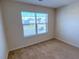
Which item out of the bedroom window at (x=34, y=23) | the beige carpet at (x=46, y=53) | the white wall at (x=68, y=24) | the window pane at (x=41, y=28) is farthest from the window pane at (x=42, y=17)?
the beige carpet at (x=46, y=53)

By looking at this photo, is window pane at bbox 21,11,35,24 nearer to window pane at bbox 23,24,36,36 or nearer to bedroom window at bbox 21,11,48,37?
bedroom window at bbox 21,11,48,37

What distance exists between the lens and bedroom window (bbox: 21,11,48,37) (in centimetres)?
332

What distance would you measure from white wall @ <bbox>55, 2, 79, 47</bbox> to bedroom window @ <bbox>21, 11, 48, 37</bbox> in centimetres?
89

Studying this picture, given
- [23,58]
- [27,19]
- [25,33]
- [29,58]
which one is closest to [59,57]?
[29,58]

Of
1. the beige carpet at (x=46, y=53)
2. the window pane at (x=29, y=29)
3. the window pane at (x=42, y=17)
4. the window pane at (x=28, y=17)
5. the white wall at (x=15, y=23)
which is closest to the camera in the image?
the beige carpet at (x=46, y=53)

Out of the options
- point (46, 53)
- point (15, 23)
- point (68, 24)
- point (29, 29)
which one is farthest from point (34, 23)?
point (68, 24)

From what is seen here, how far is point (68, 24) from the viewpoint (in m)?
3.67

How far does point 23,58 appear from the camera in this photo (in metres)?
2.47

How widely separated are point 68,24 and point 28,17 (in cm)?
218

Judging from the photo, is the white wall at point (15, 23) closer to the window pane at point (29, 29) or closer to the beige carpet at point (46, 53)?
the window pane at point (29, 29)

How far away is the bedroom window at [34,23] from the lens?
3.32 metres

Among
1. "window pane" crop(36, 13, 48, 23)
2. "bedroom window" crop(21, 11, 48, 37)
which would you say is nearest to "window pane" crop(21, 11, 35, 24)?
"bedroom window" crop(21, 11, 48, 37)

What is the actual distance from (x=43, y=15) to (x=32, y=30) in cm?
114

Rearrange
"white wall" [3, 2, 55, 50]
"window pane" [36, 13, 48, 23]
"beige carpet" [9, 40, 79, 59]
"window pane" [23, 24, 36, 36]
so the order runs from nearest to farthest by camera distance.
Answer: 1. "beige carpet" [9, 40, 79, 59]
2. "white wall" [3, 2, 55, 50]
3. "window pane" [23, 24, 36, 36]
4. "window pane" [36, 13, 48, 23]
